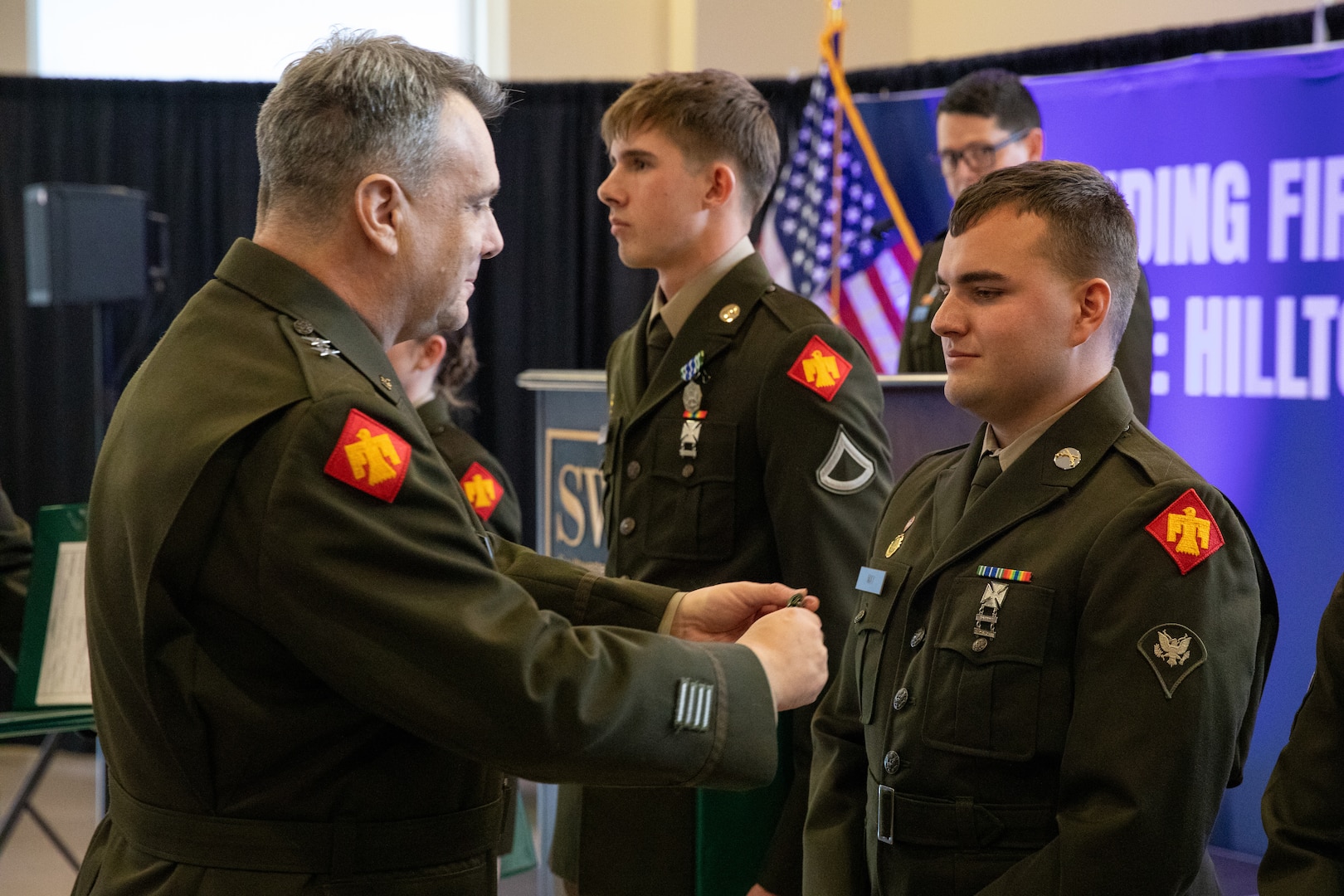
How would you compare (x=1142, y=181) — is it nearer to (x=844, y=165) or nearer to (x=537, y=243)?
(x=844, y=165)

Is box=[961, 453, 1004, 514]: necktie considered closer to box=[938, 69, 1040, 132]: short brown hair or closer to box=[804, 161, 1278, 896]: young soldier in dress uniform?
box=[804, 161, 1278, 896]: young soldier in dress uniform

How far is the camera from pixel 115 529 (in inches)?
50.9

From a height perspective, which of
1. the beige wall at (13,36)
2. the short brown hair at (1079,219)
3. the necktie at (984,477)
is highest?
the beige wall at (13,36)

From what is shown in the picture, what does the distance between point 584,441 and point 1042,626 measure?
5.98 ft

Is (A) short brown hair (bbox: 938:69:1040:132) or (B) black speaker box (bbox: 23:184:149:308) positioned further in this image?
(B) black speaker box (bbox: 23:184:149:308)

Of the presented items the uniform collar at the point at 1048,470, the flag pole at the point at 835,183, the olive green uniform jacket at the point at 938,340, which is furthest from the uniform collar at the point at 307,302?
the flag pole at the point at 835,183

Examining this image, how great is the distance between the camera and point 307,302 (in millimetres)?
1344

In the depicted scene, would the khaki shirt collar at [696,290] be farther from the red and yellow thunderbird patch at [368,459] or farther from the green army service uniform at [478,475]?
the red and yellow thunderbird patch at [368,459]

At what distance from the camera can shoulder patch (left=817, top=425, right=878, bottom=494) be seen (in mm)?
2166

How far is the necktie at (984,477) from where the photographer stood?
175 centimetres

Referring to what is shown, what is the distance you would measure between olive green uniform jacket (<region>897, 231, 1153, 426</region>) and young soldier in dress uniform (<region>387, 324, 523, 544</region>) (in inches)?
37.7

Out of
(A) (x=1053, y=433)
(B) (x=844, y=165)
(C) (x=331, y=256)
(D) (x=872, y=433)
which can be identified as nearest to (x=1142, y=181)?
(B) (x=844, y=165)

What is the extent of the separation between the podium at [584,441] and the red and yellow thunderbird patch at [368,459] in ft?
5.50

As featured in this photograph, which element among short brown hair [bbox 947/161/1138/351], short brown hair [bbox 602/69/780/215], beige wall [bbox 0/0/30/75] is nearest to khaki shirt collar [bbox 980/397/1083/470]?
short brown hair [bbox 947/161/1138/351]
